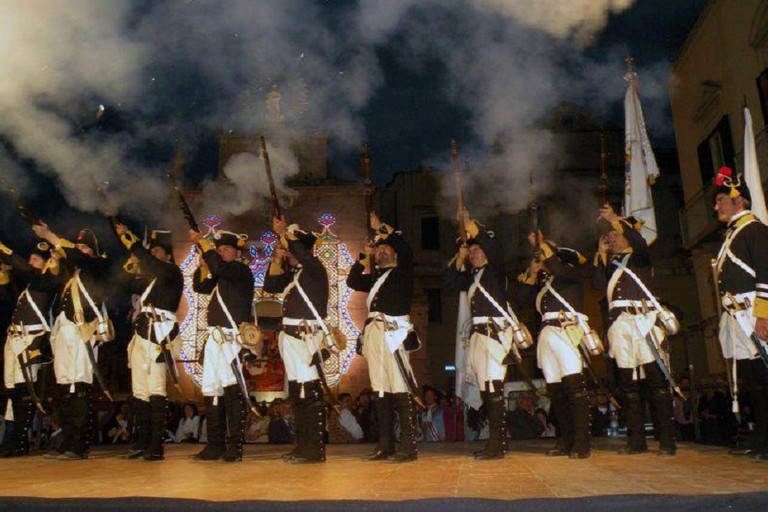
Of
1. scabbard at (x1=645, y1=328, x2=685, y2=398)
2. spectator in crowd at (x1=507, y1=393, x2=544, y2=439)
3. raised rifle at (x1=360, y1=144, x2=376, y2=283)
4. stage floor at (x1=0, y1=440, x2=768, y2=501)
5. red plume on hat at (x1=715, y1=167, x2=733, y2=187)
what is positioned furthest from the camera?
spectator in crowd at (x1=507, y1=393, x2=544, y2=439)

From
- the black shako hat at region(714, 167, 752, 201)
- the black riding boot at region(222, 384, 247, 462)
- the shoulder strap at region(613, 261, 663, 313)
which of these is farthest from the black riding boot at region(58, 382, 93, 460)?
the black shako hat at region(714, 167, 752, 201)

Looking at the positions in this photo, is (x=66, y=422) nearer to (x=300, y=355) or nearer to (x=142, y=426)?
(x=142, y=426)

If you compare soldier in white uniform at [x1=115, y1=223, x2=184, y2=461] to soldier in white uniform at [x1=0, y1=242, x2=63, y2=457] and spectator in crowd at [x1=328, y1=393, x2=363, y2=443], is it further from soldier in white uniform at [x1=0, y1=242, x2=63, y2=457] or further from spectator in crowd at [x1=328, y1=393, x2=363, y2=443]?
spectator in crowd at [x1=328, y1=393, x2=363, y2=443]

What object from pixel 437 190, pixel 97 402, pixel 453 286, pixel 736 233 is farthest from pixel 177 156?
pixel 437 190

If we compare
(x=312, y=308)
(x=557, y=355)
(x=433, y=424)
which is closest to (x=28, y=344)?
(x=312, y=308)

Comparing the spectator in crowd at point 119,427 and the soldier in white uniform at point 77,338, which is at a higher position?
the soldier in white uniform at point 77,338

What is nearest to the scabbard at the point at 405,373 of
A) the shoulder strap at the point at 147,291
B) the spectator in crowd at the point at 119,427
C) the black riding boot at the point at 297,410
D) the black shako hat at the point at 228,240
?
the black riding boot at the point at 297,410

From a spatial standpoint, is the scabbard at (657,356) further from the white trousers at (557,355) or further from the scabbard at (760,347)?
the scabbard at (760,347)

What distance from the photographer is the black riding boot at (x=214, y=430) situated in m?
7.13

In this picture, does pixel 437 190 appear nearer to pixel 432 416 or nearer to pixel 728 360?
pixel 432 416

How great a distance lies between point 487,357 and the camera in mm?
6836

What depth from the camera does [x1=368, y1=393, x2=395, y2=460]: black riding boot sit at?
6.87m

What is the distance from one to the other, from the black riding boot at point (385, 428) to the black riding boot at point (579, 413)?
1787 millimetres

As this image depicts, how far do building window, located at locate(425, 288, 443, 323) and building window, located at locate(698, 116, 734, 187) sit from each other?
47.6 ft
